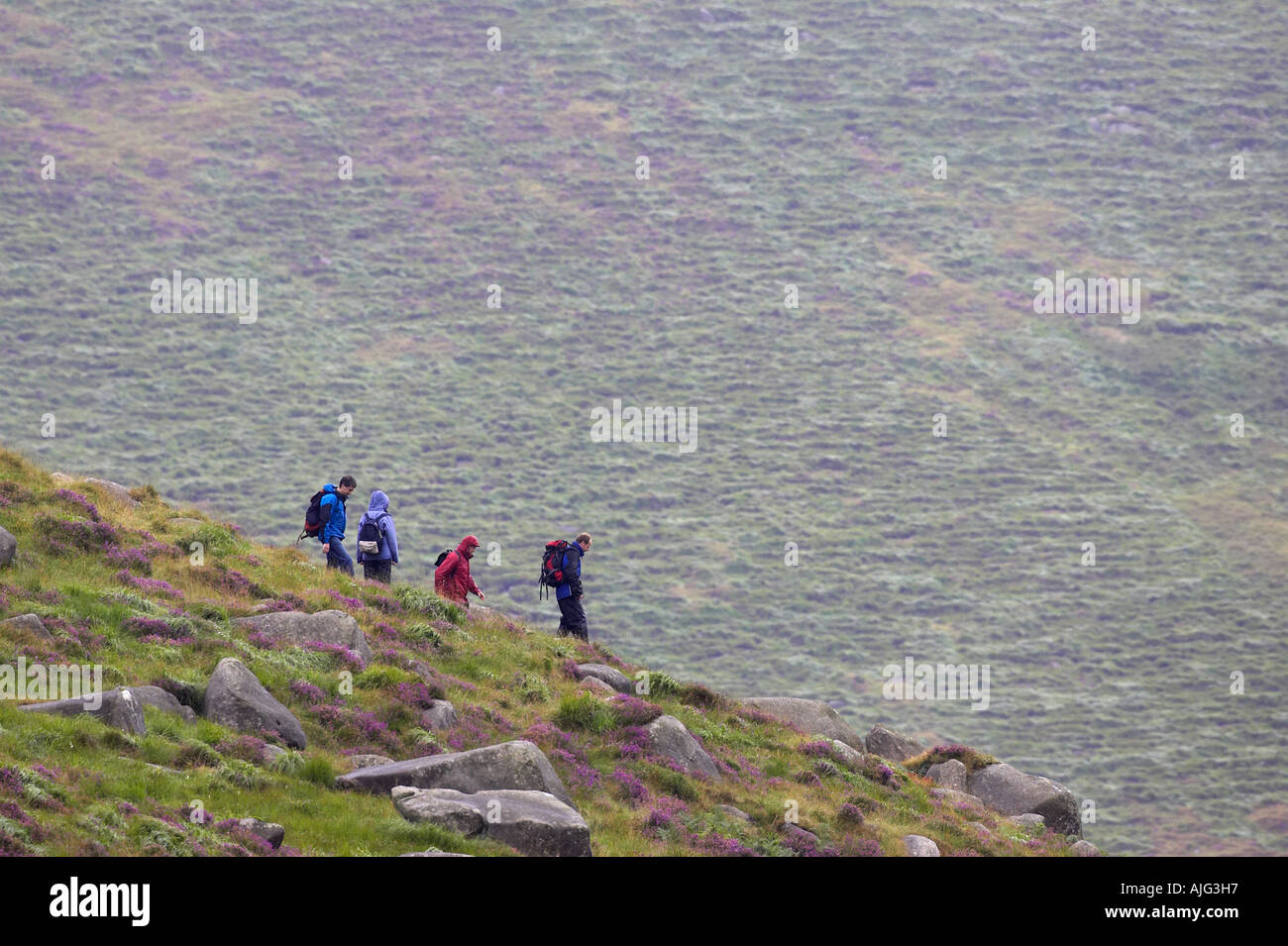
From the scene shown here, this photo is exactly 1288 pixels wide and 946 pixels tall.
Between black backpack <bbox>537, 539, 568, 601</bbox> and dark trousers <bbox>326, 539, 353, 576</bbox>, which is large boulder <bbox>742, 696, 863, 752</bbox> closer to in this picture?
black backpack <bbox>537, 539, 568, 601</bbox>

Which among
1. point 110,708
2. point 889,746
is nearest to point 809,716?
point 889,746

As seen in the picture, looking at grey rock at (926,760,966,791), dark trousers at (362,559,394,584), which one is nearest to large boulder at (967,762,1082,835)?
grey rock at (926,760,966,791)

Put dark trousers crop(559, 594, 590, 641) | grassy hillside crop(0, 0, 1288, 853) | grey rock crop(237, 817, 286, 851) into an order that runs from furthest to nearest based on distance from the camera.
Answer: grassy hillside crop(0, 0, 1288, 853) → dark trousers crop(559, 594, 590, 641) → grey rock crop(237, 817, 286, 851)

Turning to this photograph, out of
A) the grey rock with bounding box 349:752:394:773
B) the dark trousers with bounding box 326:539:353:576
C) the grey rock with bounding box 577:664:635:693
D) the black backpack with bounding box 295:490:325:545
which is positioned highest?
the black backpack with bounding box 295:490:325:545

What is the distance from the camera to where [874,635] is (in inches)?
3816

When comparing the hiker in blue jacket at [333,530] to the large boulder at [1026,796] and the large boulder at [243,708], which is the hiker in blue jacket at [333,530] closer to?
the large boulder at [243,708]

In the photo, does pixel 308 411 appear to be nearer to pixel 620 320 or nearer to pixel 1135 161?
pixel 620 320

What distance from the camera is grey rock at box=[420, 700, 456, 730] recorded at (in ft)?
66.8

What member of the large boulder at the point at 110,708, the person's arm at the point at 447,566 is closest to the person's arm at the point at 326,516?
the person's arm at the point at 447,566

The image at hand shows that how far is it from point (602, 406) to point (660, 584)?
2447 cm

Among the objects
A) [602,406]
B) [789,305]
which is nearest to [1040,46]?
[789,305]

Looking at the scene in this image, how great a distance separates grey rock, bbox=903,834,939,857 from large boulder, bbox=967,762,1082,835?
4798 mm

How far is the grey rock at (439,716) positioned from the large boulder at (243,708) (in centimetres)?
196

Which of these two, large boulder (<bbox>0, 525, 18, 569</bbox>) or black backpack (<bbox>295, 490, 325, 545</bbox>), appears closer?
large boulder (<bbox>0, 525, 18, 569</bbox>)
